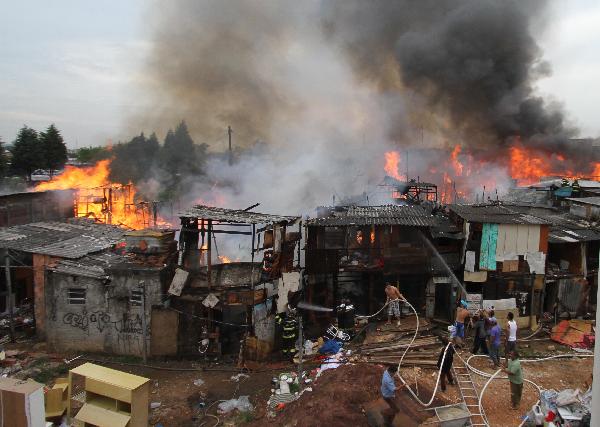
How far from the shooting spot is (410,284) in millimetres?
17734

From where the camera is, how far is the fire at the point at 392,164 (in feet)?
154

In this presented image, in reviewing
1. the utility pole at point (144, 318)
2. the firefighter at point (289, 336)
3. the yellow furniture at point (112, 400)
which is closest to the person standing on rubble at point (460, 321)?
the firefighter at point (289, 336)

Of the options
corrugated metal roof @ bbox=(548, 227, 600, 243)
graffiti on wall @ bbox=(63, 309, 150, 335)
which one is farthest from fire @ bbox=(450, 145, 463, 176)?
graffiti on wall @ bbox=(63, 309, 150, 335)

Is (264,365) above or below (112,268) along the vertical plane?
below

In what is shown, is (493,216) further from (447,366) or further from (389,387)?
(389,387)

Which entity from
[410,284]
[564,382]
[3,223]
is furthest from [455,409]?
[3,223]

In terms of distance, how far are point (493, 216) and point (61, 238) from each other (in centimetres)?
1857

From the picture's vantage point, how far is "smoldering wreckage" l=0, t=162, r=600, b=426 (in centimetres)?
1470

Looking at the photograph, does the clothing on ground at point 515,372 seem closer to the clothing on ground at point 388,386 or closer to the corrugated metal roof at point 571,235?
the clothing on ground at point 388,386

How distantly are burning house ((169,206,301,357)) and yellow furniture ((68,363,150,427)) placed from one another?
5.33m

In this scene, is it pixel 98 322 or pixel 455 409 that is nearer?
pixel 455 409

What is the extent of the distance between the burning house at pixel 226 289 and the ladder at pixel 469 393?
6228 mm

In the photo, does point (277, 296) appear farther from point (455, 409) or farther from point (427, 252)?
point (455, 409)

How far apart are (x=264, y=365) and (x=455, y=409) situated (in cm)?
677
